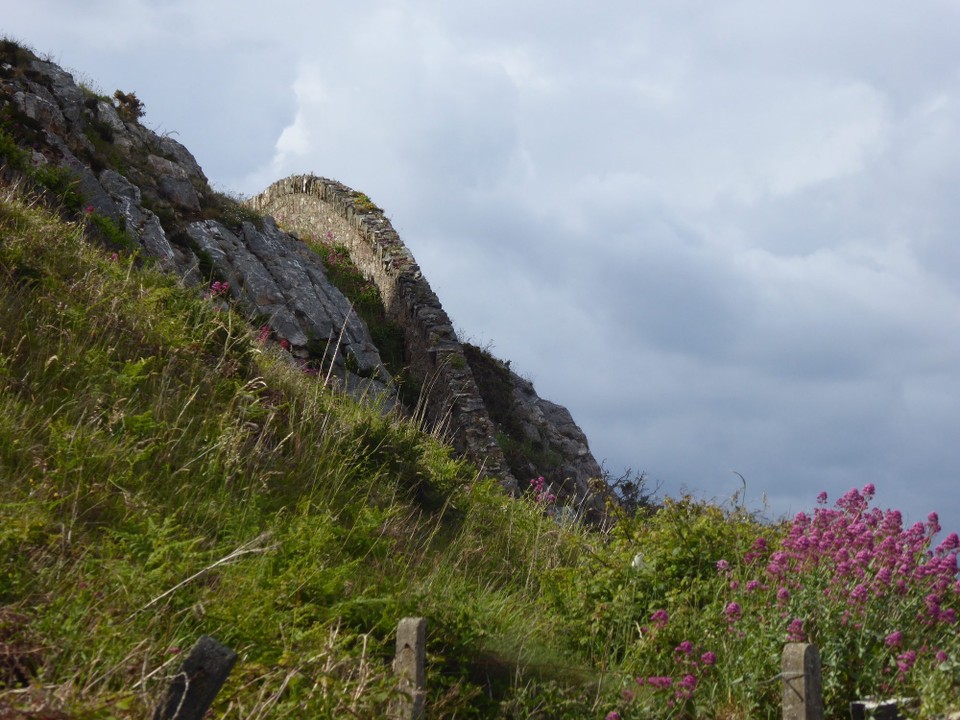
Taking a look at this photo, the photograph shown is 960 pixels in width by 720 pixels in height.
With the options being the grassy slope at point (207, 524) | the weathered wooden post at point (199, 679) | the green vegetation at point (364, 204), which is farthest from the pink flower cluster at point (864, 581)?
the green vegetation at point (364, 204)

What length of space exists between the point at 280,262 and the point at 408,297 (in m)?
2.39

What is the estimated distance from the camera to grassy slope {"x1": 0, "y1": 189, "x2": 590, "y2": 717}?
154 inches

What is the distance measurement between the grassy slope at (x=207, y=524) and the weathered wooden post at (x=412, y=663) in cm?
12

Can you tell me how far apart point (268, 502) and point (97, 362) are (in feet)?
5.50

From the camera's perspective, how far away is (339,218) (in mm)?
19656

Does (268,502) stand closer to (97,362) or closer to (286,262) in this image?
(97,362)

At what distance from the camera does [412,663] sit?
4184 millimetres

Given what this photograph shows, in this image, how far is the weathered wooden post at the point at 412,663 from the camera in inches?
162

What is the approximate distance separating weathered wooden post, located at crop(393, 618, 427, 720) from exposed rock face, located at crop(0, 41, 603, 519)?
7308 millimetres

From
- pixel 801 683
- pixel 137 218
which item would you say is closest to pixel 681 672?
pixel 801 683

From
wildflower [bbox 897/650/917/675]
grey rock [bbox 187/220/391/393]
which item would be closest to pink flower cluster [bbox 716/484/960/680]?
wildflower [bbox 897/650/917/675]

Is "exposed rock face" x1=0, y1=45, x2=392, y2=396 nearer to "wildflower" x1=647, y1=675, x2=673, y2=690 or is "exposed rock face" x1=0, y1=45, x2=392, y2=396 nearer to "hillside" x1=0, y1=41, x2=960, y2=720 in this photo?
"hillside" x1=0, y1=41, x2=960, y2=720

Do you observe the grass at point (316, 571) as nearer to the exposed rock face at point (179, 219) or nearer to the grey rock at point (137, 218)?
the grey rock at point (137, 218)

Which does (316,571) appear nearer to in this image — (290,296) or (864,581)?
(864,581)
